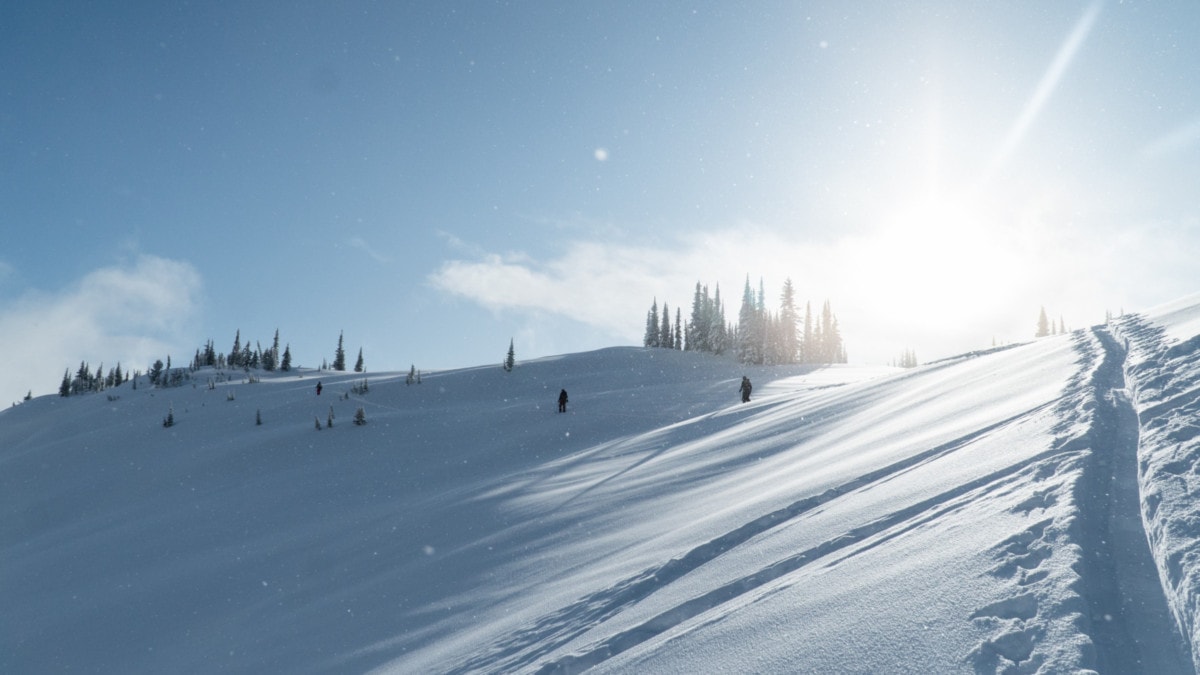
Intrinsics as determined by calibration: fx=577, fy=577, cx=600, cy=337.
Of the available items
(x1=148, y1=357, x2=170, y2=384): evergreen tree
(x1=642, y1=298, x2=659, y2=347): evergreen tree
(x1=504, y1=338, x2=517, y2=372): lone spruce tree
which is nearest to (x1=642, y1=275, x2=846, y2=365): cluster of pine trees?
(x1=642, y1=298, x2=659, y2=347): evergreen tree

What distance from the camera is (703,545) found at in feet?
19.0

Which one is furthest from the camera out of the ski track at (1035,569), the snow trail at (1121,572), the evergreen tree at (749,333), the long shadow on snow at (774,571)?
the evergreen tree at (749,333)

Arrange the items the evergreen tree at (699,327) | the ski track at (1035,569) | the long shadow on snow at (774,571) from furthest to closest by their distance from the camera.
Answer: the evergreen tree at (699,327)
the long shadow on snow at (774,571)
the ski track at (1035,569)

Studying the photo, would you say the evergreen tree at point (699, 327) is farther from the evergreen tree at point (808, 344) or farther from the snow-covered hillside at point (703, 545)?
the snow-covered hillside at point (703, 545)

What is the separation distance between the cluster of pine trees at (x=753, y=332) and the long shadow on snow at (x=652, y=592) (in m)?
59.3

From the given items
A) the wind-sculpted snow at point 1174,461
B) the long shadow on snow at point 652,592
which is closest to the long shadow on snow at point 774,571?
the long shadow on snow at point 652,592

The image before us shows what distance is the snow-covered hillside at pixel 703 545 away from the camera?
3230 millimetres

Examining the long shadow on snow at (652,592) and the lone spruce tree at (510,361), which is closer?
the long shadow on snow at (652,592)

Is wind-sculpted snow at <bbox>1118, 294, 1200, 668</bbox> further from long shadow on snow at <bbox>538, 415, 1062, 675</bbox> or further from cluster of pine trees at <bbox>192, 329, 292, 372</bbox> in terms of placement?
cluster of pine trees at <bbox>192, 329, 292, 372</bbox>

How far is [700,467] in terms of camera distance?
10.9 metres

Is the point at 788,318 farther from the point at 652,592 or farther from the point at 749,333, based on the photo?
the point at 652,592

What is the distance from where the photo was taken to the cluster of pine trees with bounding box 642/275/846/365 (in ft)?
212

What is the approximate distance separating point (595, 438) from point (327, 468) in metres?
9.07

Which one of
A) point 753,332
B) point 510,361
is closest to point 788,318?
point 753,332
